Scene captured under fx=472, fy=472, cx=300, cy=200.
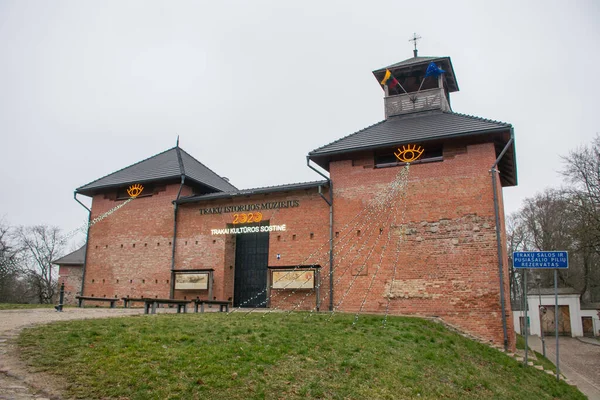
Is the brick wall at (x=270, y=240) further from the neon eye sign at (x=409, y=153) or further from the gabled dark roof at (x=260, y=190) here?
the neon eye sign at (x=409, y=153)

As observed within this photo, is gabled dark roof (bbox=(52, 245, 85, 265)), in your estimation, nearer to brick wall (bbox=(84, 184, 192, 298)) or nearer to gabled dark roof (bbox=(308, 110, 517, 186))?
brick wall (bbox=(84, 184, 192, 298))

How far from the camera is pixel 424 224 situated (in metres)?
14.7

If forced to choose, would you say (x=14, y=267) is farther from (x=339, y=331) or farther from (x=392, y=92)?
(x=339, y=331)

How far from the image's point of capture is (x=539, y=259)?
1221 cm

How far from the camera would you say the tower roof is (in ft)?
60.1

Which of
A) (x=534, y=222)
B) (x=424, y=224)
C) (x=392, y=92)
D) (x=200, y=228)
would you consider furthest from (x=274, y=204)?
(x=534, y=222)

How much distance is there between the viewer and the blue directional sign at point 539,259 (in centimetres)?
1204

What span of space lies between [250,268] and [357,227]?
5005 mm

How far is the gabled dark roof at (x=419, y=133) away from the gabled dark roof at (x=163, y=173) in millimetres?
5968

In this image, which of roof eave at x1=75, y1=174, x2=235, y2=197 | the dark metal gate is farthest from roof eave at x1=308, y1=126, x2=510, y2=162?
roof eave at x1=75, y1=174, x2=235, y2=197

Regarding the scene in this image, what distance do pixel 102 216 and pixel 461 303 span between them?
15.6m

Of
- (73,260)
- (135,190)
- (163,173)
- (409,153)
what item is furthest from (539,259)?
(73,260)

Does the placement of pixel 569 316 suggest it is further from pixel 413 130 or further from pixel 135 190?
pixel 135 190

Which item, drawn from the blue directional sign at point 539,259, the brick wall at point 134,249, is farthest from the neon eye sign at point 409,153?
the brick wall at point 134,249
